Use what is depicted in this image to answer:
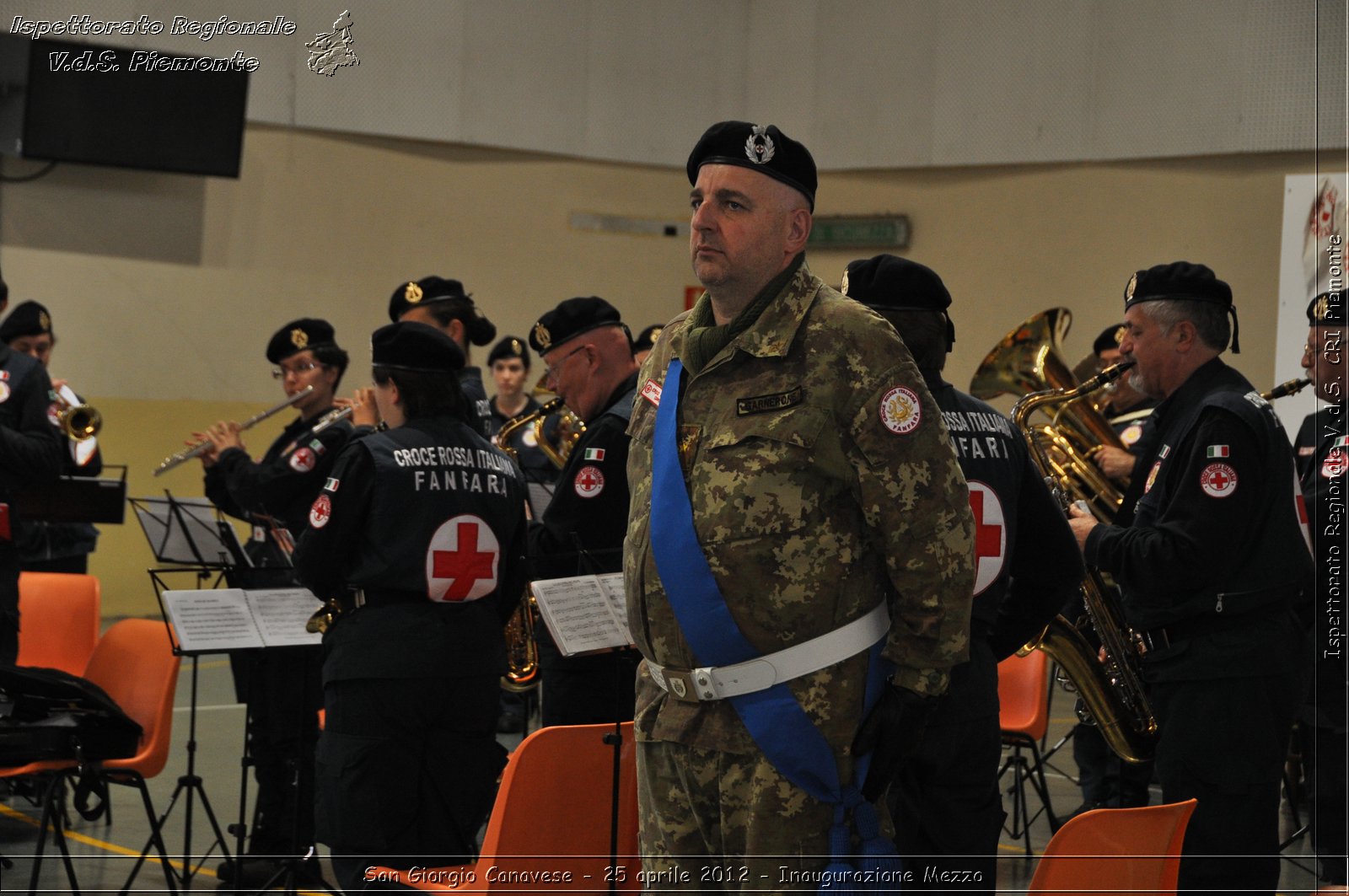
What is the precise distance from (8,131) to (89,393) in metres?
2.21

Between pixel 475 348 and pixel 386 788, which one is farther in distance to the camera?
pixel 475 348

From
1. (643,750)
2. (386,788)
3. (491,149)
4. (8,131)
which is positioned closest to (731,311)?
(643,750)

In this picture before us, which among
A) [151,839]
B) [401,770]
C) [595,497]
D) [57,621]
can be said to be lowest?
[151,839]

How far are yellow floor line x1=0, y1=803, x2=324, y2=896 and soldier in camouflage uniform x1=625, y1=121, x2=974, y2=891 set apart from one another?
120 inches

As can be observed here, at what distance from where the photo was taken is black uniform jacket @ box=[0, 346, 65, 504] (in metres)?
5.71

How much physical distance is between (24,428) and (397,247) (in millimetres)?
7078

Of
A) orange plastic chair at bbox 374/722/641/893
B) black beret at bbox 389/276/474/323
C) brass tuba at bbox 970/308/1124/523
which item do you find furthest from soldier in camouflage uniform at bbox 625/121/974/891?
black beret at bbox 389/276/474/323

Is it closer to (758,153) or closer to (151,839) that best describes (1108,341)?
(151,839)

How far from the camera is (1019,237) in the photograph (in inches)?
499

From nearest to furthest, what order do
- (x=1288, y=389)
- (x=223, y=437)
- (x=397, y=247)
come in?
(x=1288, y=389)
(x=223, y=437)
(x=397, y=247)

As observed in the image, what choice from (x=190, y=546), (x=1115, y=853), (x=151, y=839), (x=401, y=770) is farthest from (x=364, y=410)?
(x=1115, y=853)

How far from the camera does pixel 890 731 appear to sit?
2.51 metres

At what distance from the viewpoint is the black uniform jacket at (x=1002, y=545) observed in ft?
11.2

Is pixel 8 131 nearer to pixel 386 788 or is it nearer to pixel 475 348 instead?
pixel 475 348
